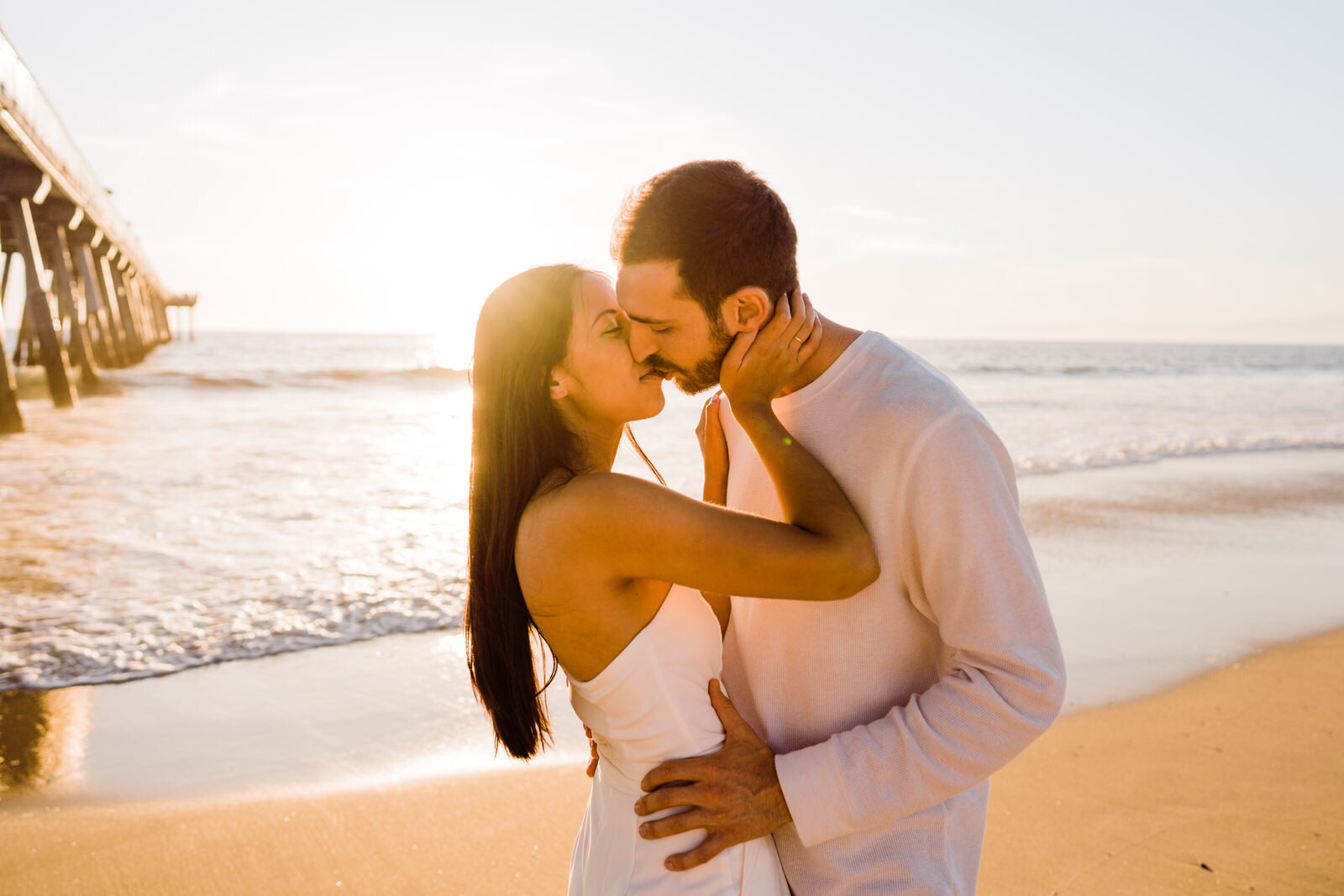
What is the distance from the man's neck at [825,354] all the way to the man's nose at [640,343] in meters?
0.35

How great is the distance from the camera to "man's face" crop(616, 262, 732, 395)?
2250 mm

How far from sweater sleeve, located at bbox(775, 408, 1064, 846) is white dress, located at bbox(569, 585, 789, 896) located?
20cm

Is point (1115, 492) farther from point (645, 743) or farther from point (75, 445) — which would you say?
point (75, 445)

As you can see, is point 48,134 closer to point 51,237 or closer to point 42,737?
point 51,237

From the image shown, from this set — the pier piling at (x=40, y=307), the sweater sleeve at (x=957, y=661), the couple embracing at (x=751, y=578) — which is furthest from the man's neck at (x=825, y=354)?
the pier piling at (x=40, y=307)

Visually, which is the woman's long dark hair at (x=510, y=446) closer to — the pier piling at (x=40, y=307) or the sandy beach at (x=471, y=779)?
the sandy beach at (x=471, y=779)

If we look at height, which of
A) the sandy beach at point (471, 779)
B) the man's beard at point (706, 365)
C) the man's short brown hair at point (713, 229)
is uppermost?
the man's short brown hair at point (713, 229)

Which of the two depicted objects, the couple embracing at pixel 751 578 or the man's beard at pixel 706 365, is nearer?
the couple embracing at pixel 751 578

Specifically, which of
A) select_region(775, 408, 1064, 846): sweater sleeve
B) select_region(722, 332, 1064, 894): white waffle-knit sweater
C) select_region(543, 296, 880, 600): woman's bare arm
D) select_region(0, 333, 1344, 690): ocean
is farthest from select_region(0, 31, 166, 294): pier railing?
select_region(775, 408, 1064, 846): sweater sleeve

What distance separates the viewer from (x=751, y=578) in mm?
1916

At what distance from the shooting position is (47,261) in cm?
2536

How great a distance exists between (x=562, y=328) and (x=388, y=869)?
273 centimetres

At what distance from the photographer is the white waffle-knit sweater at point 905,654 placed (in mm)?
1816

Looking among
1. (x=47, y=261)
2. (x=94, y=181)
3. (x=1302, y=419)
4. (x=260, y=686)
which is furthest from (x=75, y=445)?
(x=1302, y=419)
